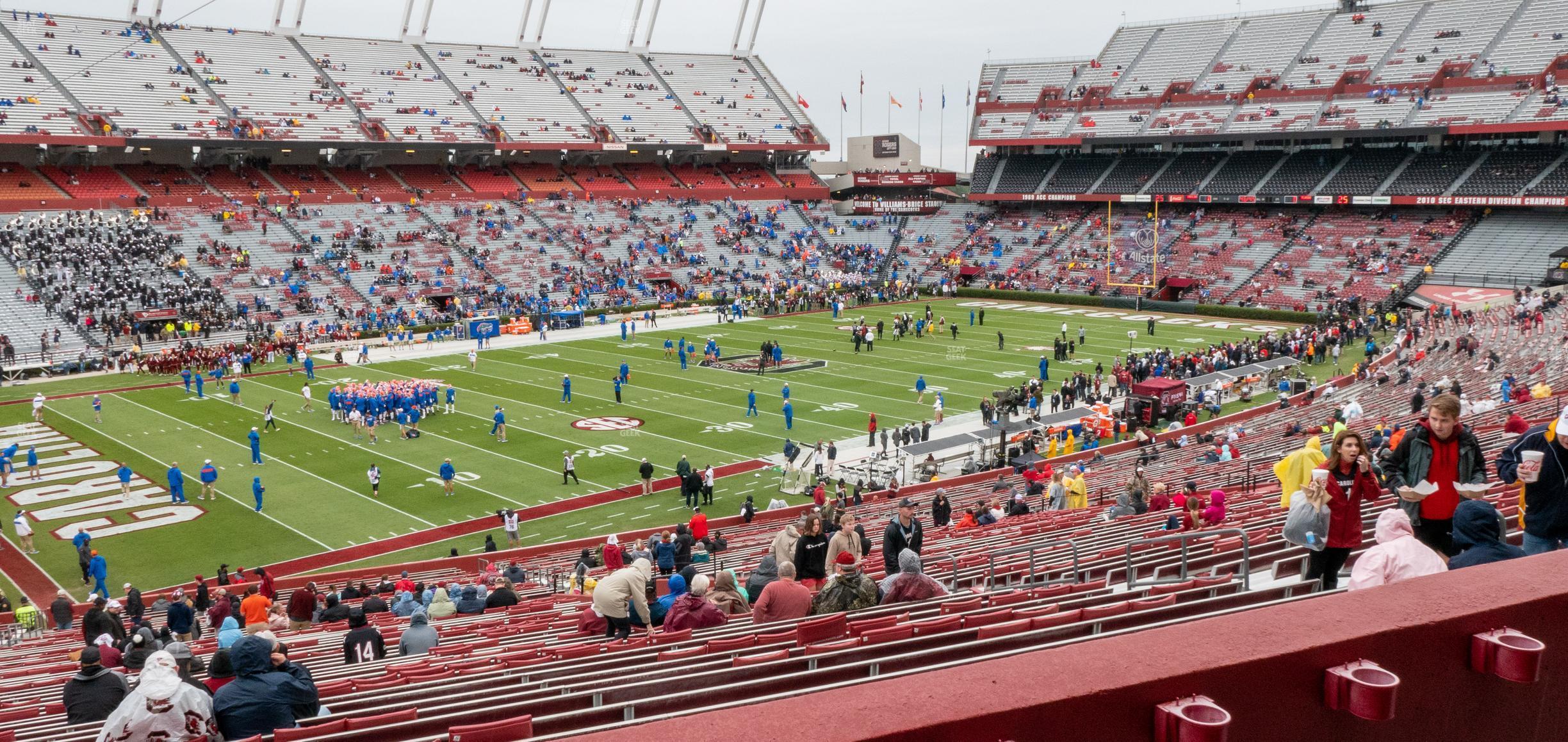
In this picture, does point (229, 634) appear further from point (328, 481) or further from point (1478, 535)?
point (328, 481)

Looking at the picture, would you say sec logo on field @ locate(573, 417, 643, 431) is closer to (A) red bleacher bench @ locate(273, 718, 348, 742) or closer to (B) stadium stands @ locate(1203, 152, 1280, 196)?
(A) red bleacher bench @ locate(273, 718, 348, 742)

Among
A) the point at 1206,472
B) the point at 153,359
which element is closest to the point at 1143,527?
the point at 1206,472

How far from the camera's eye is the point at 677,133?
233ft

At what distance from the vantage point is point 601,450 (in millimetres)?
26719

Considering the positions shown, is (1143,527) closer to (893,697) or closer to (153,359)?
(893,697)

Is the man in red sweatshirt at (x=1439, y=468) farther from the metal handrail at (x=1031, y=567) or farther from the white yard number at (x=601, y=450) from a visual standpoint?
the white yard number at (x=601, y=450)

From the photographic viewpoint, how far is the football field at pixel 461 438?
21031 millimetres

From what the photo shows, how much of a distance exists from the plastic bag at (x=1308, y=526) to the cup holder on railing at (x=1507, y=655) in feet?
8.41

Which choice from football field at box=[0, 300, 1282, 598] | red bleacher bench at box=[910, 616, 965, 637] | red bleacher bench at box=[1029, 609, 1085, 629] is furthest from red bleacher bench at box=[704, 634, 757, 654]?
football field at box=[0, 300, 1282, 598]

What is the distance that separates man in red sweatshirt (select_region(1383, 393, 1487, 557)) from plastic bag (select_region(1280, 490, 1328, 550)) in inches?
15.5

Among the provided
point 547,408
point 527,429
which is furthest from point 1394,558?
point 547,408

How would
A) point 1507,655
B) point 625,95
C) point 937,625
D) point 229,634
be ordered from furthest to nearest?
point 625,95
point 229,634
point 937,625
point 1507,655

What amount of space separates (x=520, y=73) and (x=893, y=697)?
7299cm

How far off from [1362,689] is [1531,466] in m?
2.95
